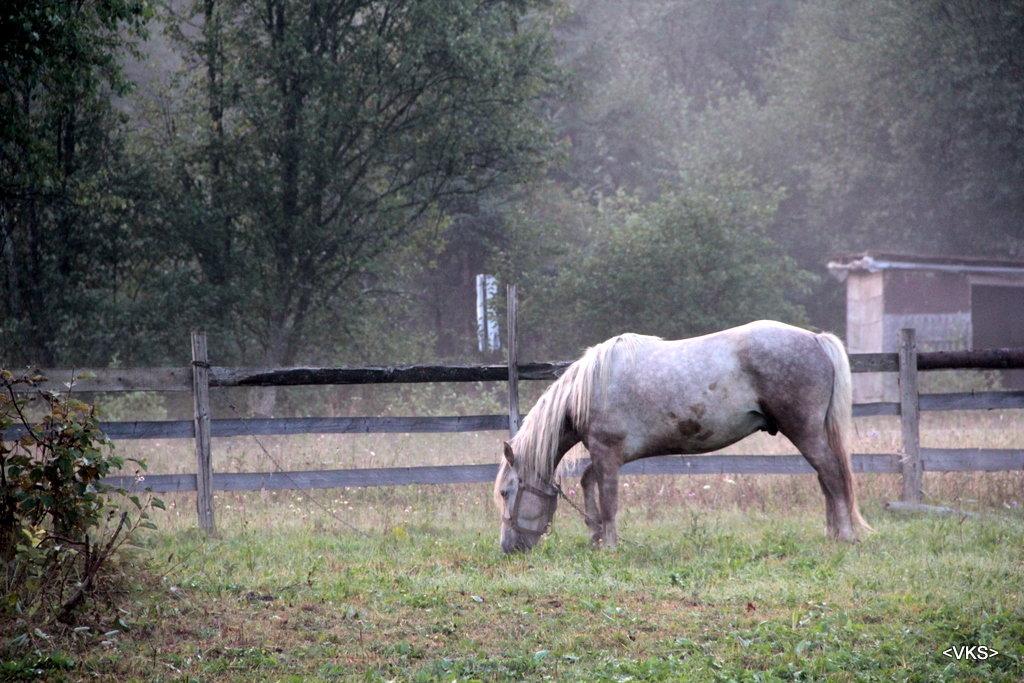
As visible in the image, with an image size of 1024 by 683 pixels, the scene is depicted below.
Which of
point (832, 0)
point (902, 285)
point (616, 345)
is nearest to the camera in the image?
point (616, 345)

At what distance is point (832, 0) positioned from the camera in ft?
91.6

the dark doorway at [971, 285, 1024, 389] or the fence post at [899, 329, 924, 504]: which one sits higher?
the dark doorway at [971, 285, 1024, 389]

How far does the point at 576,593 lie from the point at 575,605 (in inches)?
11.0

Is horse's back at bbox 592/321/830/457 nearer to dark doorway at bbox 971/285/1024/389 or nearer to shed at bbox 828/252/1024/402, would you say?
shed at bbox 828/252/1024/402

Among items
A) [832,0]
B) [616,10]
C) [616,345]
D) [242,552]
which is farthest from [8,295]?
[616,10]

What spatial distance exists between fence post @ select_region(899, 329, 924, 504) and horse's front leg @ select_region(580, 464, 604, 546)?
2.86 m

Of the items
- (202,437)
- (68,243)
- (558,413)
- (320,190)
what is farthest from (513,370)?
(68,243)

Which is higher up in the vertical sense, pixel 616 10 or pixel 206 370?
pixel 616 10

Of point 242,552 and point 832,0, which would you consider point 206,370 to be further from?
point 832,0

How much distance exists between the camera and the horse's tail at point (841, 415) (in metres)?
6.50

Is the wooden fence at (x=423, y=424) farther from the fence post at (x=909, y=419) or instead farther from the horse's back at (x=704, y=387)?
the horse's back at (x=704, y=387)

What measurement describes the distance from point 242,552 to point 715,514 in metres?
3.83

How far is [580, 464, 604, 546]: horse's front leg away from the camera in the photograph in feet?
22.1

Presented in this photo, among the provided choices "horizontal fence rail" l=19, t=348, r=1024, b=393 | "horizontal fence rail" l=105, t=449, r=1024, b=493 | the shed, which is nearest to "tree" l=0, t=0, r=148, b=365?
"horizontal fence rail" l=19, t=348, r=1024, b=393
